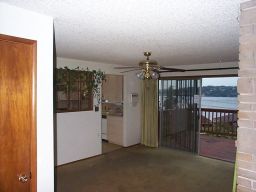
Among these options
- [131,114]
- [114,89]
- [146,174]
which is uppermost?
[114,89]

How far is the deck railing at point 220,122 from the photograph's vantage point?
6938 mm

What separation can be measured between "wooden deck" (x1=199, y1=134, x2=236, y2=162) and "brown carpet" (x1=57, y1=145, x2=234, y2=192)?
40 cm

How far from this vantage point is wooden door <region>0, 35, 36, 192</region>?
1624mm

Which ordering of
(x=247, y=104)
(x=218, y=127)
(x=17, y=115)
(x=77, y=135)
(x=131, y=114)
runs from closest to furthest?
(x=247, y=104)
(x=17, y=115)
(x=77, y=135)
(x=131, y=114)
(x=218, y=127)

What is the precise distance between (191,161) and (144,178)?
1494 millimetres

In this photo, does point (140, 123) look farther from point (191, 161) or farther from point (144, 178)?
point (144, 178)

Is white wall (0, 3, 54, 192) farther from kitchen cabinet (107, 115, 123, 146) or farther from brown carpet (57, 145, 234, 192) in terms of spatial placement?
kitchen cabinet (107, 115, 123, 146)

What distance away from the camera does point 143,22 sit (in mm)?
2066

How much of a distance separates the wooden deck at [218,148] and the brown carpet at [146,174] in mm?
396

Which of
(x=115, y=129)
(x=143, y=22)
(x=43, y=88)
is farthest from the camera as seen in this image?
(x=115, y=129)

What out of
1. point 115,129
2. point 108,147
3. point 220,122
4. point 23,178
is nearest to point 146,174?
point 108,147

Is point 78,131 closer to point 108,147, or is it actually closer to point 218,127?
point 108,147

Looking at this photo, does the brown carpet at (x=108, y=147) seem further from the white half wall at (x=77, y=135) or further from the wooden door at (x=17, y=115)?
the wooden door at (x=17, y=115)

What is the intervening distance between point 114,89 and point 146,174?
2852 millimetres
